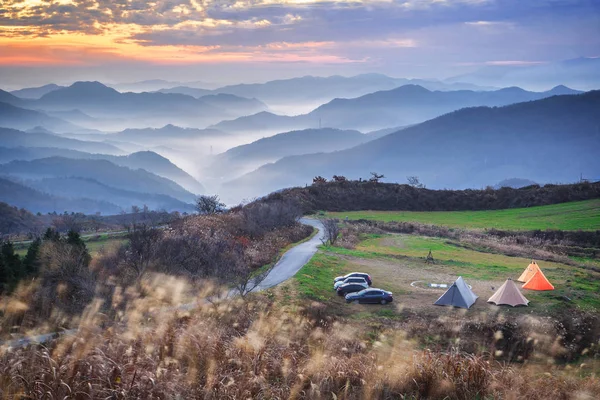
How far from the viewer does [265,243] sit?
137 ft

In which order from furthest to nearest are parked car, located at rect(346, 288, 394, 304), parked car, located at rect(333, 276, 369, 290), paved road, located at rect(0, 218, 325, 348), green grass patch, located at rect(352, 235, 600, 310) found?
paved road, located at rect(0, 218, 325, 348) → parked car, located at rect(333, 276, 369, 290) → green grass patch, located at rect(352, 235, 600, 310) → parked car, located at rect(346, 288, 394, 304)

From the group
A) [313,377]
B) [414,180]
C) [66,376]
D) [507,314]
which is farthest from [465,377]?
[414,180]

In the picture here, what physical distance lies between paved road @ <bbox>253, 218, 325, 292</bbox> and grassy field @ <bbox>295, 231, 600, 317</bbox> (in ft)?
2.56

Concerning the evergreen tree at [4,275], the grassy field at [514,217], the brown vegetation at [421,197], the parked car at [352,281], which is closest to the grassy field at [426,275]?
the parked car at [352,281]

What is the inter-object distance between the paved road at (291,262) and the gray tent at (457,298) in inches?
346

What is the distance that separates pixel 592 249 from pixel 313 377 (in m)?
44.6

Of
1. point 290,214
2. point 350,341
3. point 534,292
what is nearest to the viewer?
point 350,341

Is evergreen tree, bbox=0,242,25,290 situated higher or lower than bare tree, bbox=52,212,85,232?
higher

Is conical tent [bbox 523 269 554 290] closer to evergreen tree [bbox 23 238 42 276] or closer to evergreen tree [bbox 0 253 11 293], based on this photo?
evergreen tree [bbox 23 238 42 276]

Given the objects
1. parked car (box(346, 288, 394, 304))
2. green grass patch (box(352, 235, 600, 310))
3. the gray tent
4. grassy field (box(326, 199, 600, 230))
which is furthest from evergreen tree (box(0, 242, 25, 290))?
grassy field (box(326, 199, 600, 230))

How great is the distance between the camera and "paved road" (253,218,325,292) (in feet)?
99.9

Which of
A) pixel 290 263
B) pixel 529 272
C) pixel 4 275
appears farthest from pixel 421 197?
pixel 4 275

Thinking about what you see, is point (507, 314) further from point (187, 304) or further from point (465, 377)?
point (465, 377)

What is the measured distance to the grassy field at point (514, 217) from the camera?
59625 mm
